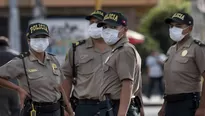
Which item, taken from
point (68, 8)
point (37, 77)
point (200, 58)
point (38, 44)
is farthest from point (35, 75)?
point (68, 8)

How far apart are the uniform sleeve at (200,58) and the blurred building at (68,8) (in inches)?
998

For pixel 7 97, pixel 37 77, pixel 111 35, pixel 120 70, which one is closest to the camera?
pixel 120 70

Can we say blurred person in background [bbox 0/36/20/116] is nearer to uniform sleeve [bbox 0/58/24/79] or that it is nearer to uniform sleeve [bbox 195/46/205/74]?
uniform sleeve [bbox 0/58/24/79]

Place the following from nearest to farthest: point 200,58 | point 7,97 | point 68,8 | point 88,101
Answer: point 200,58 → point 88,101 → point 7,97 → point 68,8

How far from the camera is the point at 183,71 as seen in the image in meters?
8.90

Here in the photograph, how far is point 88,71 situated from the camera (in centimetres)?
970

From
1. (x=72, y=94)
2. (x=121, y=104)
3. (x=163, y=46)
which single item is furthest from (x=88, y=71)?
(x=163, y=46)

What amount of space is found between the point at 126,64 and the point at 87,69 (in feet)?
5.81

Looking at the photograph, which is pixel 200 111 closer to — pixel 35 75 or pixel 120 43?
pixel 120 43

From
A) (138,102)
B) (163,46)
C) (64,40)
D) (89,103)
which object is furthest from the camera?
(163,46)

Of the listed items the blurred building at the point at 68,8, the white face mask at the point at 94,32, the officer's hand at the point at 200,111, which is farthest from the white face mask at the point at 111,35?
the blurred building at the point at 68,8

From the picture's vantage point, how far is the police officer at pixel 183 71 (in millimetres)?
8859

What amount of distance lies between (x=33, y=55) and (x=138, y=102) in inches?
56.2

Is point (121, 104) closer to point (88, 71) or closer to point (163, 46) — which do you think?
point (88, 71)
